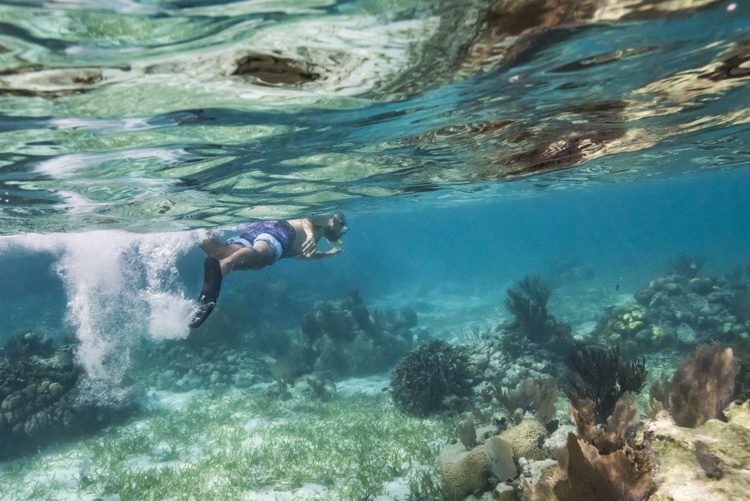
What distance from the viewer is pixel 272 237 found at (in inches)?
474

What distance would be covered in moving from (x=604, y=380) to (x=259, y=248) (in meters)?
8.56

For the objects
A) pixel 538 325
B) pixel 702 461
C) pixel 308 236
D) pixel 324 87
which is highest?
pixel 324 87

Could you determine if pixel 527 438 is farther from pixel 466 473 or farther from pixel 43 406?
pixel 43 406

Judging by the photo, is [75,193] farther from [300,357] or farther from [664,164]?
[664,164]

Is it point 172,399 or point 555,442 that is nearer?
point 555,442

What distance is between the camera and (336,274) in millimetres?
42875

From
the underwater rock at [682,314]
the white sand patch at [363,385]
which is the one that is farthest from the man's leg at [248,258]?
the underwater rock at [682,314]

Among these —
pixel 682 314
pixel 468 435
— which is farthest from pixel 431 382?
pixel 682 314

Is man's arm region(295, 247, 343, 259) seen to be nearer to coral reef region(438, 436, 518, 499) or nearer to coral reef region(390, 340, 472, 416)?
coral reef region(390, 340, 472, 416)

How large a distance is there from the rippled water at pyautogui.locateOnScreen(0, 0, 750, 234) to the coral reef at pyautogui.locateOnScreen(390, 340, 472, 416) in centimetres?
602

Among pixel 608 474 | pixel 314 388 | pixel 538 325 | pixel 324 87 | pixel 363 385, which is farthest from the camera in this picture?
pixel 363 385

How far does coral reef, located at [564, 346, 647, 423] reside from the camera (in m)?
7.84

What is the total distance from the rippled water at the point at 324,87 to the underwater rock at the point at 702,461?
16.5ft

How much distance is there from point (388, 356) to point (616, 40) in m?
15.7
